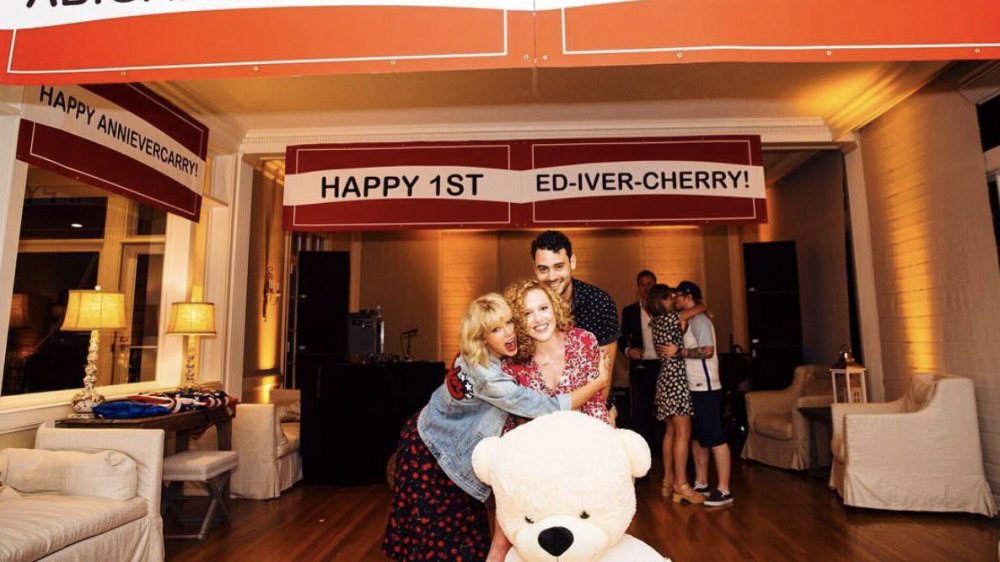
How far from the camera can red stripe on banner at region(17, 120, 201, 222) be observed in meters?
→ 3.00

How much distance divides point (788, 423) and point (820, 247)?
2161 millimetres

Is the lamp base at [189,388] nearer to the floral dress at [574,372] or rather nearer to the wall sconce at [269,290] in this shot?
the wall sconce at [269,290]

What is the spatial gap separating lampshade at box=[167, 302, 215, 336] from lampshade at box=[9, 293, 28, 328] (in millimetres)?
960

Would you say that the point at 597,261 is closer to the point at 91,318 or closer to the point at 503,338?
the point at 91,318

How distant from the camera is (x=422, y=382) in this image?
5.48m

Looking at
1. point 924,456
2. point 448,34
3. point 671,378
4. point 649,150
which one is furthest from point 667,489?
point 448,34

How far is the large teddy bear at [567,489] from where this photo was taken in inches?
46.9

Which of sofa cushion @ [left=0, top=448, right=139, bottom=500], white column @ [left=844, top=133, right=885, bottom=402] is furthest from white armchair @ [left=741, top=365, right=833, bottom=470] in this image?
sofa cushion @ [left=0, top=448, right=139, bottom=500]

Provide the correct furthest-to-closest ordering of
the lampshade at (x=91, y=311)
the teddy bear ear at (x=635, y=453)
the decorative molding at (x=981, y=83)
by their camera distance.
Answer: the decorative molding at (x=981, y=83) < the lampshade at (x=91, y=311) < the teddy bear ear at (x=635, y=453)

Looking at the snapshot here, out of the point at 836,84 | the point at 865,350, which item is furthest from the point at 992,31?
Result: the point at 865,350

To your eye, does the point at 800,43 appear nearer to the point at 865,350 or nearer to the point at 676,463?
the point at 676,463

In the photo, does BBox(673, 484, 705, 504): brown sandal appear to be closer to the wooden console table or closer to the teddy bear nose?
the wooden console table

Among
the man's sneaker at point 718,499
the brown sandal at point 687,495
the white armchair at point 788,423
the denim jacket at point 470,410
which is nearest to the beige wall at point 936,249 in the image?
the white armchair at point 788,423

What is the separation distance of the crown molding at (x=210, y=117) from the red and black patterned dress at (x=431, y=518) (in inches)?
136
